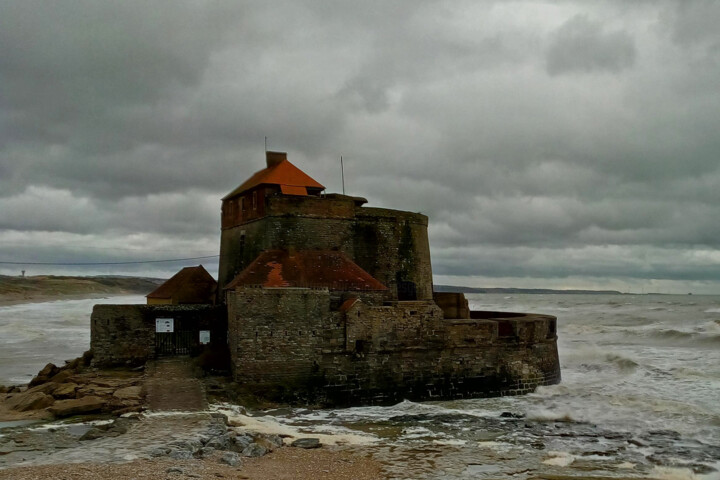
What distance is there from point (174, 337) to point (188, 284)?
12.1 ft

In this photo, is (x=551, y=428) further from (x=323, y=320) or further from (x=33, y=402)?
(x=33, y=402)

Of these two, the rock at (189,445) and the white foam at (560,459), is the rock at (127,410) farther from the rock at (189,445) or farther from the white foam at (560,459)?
the white foam at (560,459)

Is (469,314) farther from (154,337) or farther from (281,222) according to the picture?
(154,337)

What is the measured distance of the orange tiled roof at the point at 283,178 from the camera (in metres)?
20.4

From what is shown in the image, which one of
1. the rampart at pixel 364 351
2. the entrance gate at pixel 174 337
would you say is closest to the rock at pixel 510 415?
the rampart at pixel 364 351

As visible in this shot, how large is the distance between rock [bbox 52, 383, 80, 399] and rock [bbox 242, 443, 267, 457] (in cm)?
542

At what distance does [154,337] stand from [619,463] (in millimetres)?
13216

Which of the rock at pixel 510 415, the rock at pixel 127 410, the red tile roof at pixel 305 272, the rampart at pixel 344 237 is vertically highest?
the rampart at pixel 344 237

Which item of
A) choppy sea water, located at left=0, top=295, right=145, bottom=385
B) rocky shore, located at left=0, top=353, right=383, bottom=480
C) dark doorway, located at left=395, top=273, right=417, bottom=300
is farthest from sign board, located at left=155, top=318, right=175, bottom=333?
dark doorway, located at left=395, top=273, right=417, bottom=300

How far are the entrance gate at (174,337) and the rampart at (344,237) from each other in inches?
Result: 104

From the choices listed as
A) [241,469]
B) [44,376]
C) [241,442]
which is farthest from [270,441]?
[44,376]

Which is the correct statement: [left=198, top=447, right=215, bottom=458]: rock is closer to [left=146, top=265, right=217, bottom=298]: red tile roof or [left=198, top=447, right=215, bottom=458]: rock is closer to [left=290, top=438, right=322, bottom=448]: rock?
[left=290, top=438, right=322, bottom=448]: rock

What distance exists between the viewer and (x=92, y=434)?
36.7 ft

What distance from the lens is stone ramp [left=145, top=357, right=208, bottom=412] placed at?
13.5m
